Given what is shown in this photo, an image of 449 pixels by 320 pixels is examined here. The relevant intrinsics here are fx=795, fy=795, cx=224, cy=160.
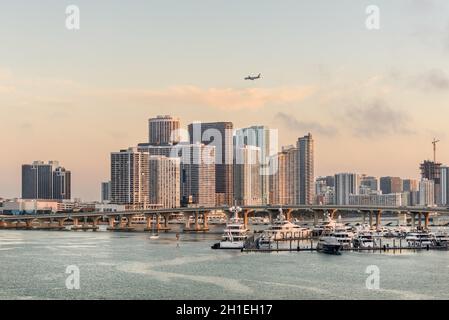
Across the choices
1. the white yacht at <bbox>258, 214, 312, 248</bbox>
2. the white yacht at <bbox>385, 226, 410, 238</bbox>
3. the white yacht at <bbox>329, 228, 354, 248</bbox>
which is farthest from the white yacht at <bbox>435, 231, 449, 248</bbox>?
the white yacht at <bbox>385, 226, 410, 238</bbox>

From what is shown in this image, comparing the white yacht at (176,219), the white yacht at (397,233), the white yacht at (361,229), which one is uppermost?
the white yacht at (361,229)

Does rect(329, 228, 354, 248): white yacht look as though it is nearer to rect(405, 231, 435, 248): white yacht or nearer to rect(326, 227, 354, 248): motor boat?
rect(326, 227, 354, 248): motor boat

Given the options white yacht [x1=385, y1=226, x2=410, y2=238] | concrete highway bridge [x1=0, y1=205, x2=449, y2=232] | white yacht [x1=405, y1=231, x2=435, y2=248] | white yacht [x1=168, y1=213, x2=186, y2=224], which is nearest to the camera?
white yacht [x1=405, y1=231, x2=435, y2=248]

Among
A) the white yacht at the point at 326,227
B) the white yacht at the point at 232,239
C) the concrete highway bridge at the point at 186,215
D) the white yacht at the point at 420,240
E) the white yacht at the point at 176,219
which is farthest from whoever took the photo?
the white yacht at the point at 176,219

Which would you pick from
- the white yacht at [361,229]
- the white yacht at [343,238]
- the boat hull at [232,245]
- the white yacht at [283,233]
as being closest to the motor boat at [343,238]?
the white yacht at [343,238]

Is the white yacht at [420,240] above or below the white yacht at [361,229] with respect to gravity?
below

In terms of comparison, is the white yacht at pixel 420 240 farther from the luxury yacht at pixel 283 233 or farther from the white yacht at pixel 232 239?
the white yacht at pixel 232 239

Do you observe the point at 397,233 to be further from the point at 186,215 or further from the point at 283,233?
the point at 186,215

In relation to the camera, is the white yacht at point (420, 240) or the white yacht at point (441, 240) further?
the white yacht at point (441, 240)

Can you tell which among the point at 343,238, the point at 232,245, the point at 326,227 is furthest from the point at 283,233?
the point at 232,245
